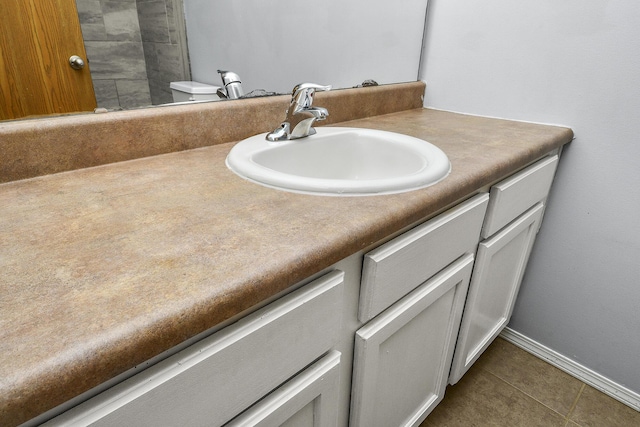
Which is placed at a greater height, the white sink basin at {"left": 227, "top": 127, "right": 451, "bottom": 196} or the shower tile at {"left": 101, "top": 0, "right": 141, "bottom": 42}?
the shower tile at {"left": 101, "top": 0, "right": 141, "bottom": 42}

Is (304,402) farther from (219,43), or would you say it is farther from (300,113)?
(219,43)

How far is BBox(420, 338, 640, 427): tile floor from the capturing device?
3.99ft

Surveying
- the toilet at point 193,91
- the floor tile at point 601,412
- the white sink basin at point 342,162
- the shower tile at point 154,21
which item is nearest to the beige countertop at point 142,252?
the white sink basin at point 342,162

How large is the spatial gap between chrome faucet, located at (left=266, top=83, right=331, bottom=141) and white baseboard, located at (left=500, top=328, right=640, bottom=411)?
3.93ft

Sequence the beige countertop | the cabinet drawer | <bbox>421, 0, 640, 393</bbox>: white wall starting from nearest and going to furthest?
the beige countertop, the cabinet drawer, <bbox>421, 0, 640, 393</bbox>: white wall

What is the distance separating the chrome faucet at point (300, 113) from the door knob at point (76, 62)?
0.38m

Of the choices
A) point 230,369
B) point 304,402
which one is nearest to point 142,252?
point 230,369

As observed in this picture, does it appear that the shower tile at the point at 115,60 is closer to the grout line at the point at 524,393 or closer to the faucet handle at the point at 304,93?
the faucet handle at the point at 304,93

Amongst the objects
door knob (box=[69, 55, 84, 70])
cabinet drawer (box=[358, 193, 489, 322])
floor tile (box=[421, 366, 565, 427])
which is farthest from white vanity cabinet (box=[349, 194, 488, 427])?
door knob (box=[69, 55, 84, 70])

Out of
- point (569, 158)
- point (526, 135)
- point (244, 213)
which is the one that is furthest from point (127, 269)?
point (569, 158)

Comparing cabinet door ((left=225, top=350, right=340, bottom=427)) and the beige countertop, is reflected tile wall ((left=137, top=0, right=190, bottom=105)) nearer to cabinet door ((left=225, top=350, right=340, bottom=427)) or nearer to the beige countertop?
the beige countertop

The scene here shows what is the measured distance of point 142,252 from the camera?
1.55 feet

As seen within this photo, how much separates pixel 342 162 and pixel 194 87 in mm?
418

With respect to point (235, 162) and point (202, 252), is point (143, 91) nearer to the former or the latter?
point (235, 162)
